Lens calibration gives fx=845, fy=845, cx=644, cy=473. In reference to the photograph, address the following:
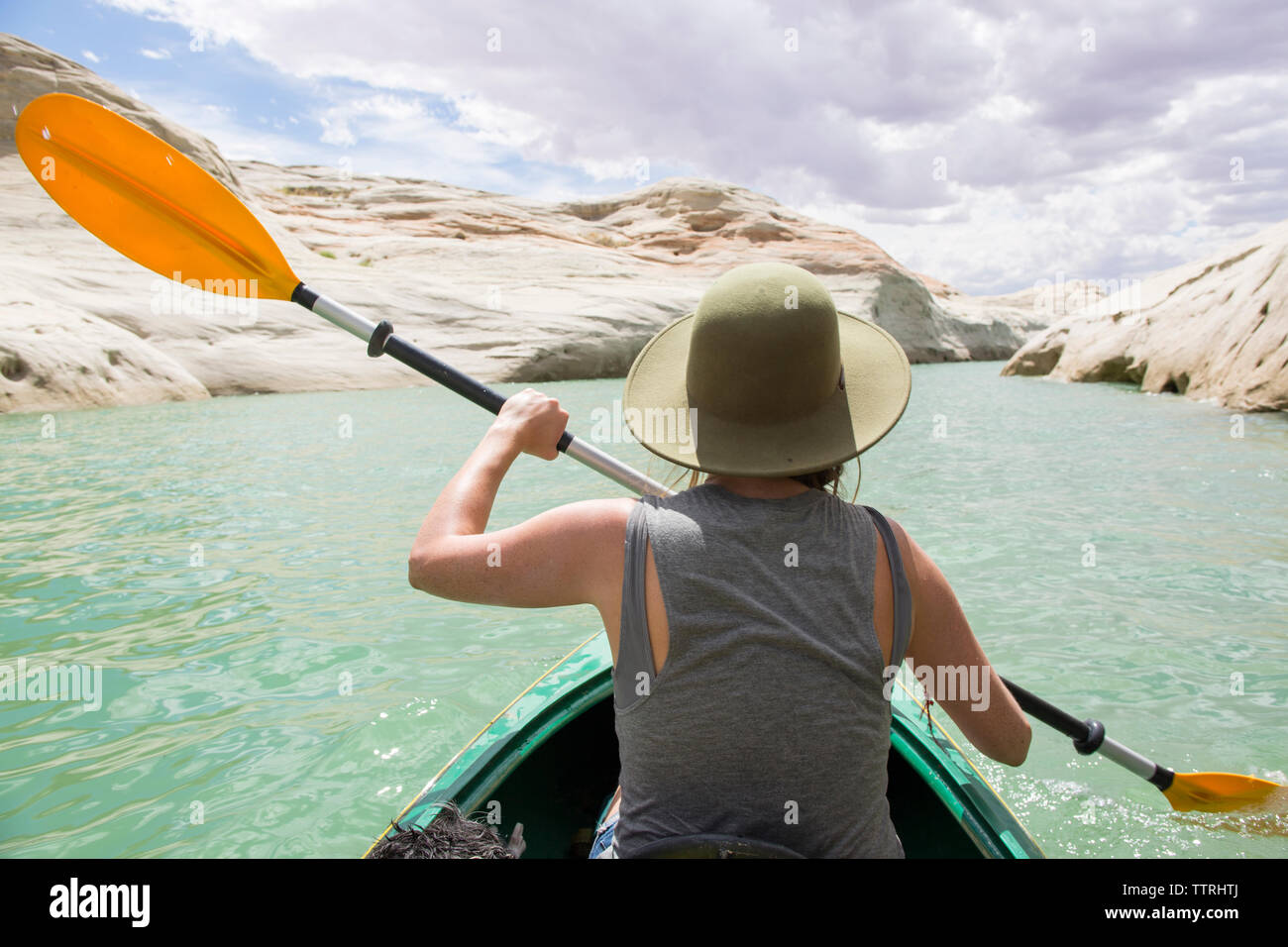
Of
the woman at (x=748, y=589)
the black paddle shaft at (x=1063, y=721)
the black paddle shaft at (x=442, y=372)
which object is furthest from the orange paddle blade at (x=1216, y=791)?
the black paddle shaft at (x=442, y=372)

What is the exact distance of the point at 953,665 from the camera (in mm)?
1207

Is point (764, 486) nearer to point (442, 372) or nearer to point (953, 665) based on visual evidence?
point (953, 665)

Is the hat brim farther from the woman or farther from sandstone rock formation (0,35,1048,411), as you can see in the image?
sandstone rock formation (0,35,1048,411)

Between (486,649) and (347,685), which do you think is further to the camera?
(486,649)

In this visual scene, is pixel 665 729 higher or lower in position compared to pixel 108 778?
higher

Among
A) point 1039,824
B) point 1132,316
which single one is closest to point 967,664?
point 1039,824

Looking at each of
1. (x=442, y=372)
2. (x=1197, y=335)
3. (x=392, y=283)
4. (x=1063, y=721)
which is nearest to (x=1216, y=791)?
(x=1063, y=721)

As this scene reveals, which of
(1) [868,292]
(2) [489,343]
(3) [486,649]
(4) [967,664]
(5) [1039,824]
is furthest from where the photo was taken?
(1) [868,292]

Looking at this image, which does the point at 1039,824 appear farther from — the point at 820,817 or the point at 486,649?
the point at 486,649

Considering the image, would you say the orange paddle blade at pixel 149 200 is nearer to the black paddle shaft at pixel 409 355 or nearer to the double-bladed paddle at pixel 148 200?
the double-bladed paddle at pixel 148 200

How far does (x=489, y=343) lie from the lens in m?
21.0

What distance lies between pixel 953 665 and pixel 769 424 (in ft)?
1.45

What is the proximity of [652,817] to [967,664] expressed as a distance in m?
0.49

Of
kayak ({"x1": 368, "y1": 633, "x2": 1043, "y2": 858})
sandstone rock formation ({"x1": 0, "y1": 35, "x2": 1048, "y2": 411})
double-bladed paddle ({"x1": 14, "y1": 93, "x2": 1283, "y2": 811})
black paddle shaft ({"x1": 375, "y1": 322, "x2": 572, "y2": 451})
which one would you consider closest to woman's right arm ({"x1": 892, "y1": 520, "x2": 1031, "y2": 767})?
kayak ({"x1": 368, "y1": 633, "x2": 1043, "y2": 858})
